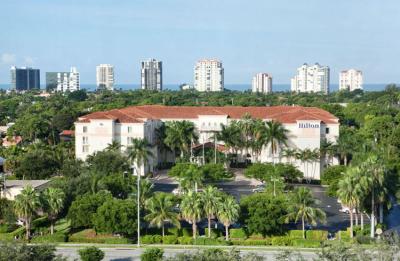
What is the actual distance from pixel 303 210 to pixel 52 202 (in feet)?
53.0

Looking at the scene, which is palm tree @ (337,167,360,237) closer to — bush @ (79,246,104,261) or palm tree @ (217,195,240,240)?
palm tree @ (217,195,240,240)

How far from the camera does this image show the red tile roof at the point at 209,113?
6738cm

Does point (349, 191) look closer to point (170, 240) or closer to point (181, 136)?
point (170, 240)

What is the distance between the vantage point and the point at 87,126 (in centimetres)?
6706

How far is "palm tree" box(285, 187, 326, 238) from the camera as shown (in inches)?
1598

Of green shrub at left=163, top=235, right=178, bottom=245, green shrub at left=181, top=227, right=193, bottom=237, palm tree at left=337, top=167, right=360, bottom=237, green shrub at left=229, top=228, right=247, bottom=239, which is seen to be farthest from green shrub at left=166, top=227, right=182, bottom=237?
palm tree at left=337, top=167, right=360, bottom=237

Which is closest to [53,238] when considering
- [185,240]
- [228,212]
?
[185,240]

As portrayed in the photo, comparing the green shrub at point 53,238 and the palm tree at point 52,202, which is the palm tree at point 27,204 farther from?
the green shrub at point 53,238

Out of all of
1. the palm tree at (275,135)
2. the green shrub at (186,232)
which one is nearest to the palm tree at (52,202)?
the green shrub at (186,232)

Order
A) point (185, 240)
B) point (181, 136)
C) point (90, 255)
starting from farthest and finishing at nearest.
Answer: point (181, 136) < point (185, 240) < point (90, 255)

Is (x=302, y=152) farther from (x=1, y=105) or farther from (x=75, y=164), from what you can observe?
(x=1, y=105)

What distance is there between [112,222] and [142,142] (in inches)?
667

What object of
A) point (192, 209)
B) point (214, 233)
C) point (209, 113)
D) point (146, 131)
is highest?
point (209, 113)

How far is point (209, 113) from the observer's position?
247 feet
